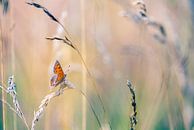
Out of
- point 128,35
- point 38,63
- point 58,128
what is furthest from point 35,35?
point 128,35

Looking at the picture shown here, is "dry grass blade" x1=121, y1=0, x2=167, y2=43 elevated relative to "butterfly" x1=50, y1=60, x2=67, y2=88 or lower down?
elevated

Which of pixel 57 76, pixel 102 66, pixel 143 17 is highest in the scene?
pixel 102 66

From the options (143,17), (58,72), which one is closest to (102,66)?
(143,17)

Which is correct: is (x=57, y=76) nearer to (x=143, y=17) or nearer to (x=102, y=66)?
(x=143, y=17)

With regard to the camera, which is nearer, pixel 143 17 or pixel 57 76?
pixel 57 76

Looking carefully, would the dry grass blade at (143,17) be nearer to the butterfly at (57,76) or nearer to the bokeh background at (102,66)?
the bokeh background at (102,66)

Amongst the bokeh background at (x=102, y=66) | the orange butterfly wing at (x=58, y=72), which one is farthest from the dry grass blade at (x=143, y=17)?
the orange butterfly wing at (x=58, y=72)

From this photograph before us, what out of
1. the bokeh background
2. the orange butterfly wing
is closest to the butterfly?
the orange butterfly wing

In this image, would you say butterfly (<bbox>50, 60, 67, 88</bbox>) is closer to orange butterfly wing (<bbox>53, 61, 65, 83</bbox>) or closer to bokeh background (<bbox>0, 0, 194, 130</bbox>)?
orange butterfly wing (<bbox>53, 61, 65, 83</bbox>)
